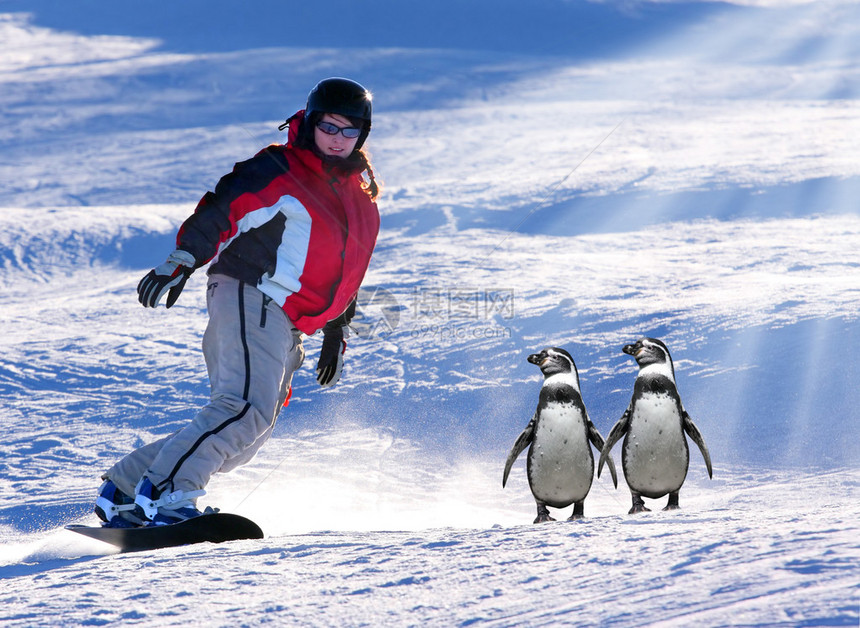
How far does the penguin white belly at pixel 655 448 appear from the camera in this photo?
9.82 feet

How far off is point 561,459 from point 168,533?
1239mm

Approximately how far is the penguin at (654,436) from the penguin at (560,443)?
73mm

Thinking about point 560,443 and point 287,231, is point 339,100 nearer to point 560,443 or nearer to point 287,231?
point 287,231

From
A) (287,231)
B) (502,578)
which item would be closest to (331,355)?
(287,231)

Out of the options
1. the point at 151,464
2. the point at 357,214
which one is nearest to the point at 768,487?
the point at 357,214

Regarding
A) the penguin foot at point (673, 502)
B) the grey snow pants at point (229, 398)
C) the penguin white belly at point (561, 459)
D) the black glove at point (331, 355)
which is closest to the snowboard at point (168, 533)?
the grey snow pants at point (229, 398)

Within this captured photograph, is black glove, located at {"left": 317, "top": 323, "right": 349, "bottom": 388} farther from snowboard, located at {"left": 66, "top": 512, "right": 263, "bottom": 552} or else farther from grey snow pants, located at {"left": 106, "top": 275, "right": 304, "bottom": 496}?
snowboard, located at {"left": 66, "top": 512, "right": 263, "bottom": 552}

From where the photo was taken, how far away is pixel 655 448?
3.00 meters

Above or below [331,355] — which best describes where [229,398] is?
below

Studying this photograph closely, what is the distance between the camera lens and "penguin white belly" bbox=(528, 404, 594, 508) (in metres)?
3.00

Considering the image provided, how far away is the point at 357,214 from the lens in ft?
9.99

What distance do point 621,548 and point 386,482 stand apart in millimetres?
3296

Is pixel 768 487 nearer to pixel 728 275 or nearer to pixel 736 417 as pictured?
pixel 736 417

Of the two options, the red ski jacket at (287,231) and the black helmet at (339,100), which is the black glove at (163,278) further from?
the black helmet at (339,100)
